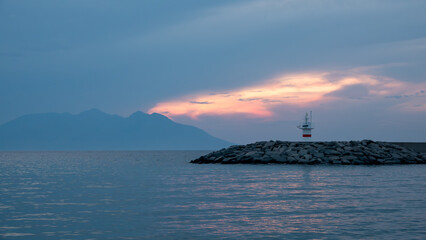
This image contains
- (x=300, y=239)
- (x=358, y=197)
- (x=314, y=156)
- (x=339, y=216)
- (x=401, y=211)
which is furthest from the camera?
(x=314, y=156)

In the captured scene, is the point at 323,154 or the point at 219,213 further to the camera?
the point at 323,154

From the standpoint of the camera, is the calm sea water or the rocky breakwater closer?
the calm sea water

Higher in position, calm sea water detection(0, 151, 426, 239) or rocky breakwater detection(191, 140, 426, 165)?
rocky breakwater detection(191, 140, 426, 165)

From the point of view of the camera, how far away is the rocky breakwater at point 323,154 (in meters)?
46.7

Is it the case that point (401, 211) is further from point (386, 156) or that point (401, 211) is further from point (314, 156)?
point (386, 156)

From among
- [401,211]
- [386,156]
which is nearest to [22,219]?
[401,211]

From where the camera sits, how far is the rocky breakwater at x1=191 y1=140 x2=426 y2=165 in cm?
4666

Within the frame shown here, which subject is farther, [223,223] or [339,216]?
[339,216]

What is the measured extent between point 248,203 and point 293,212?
2536 millimetres

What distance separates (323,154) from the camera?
48.0 metres

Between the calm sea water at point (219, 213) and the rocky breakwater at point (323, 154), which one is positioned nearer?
the calm sea water at point (219, 213)

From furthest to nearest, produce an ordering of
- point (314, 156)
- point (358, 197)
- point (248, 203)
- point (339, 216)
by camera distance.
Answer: point (314, 156) → point (358, 197) → point (248, 203) → point (339, 216)

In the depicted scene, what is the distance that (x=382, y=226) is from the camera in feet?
37.7

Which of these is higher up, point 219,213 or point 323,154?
point 323,154
